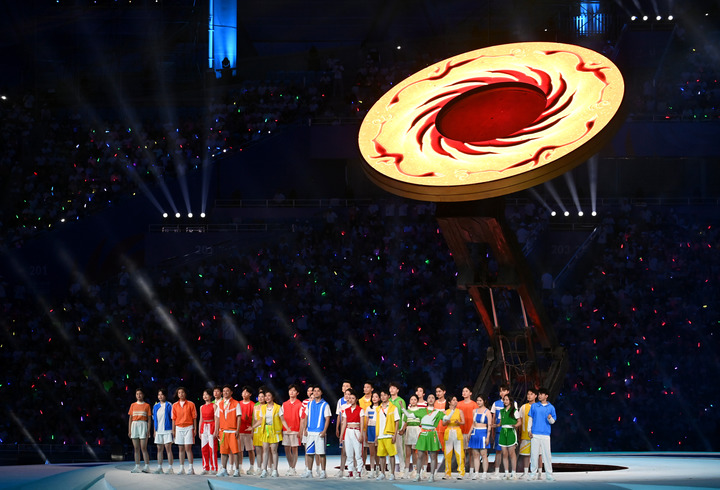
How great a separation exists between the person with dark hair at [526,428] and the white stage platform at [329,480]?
1.48 ft

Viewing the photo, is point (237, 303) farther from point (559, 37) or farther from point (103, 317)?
point (559, 37)

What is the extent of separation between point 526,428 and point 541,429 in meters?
0.34

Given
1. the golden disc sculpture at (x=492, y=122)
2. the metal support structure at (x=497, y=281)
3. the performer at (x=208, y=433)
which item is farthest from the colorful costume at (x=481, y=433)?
the performer at (x=208, y=433)

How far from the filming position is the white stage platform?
11.1 metres

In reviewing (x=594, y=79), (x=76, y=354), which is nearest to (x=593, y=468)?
(x=594, y=79)

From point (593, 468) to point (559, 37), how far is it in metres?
18.7

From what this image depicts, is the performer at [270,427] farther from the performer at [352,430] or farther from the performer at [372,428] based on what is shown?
the performer at [372,428]

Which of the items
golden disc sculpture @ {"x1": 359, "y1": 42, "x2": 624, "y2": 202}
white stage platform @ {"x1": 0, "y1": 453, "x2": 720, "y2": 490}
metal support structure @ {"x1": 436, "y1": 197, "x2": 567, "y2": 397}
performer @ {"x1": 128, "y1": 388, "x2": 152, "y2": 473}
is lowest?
white stage platform @ {"x1": 0, "y1": 453, "x2": 720, "y2": 490}

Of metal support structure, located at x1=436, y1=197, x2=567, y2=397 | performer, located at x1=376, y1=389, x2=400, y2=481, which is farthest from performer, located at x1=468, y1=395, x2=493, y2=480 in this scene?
performer, located at x1=376, y1=389, x2=400, y2=481

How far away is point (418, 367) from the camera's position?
792 inches

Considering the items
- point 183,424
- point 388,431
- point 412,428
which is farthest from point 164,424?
point 412,428

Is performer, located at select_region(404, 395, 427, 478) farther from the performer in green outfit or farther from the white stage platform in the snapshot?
the performer in green outfit

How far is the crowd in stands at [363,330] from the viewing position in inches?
753

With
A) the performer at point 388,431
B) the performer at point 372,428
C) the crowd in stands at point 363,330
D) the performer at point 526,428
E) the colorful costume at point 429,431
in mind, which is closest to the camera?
the performer at point 526,428
